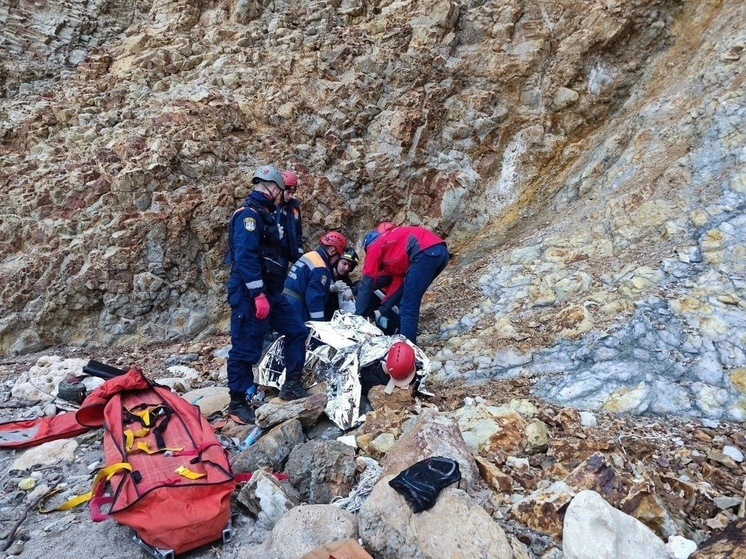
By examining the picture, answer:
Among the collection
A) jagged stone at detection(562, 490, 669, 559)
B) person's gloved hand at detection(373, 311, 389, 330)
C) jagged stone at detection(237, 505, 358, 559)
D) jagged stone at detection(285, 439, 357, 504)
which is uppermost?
jagged stone at detection(562, 490, 669, 559)

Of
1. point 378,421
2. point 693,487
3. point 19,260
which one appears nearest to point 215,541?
point 378,421

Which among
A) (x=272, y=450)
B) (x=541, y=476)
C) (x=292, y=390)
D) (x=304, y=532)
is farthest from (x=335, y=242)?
(x=304, y=532)

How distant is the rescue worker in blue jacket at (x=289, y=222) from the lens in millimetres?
5428

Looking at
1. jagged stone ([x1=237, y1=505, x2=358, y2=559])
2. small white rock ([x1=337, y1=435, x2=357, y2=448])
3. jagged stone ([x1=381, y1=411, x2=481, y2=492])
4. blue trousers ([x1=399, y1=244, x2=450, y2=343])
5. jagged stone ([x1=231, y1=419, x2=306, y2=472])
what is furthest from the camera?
blue trousers ([x1=399, y1=244, x2=450, y2=343])

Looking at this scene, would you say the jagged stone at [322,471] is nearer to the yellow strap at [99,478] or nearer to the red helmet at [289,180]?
the yellow strap at [99,478]

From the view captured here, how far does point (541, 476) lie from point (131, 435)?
101 inches

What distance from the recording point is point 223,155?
743 cm

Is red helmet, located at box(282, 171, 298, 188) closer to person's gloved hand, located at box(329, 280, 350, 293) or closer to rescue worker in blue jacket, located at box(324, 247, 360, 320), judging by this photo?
rescue worker in blue jacket, located at box(324, 247, 360, 320)

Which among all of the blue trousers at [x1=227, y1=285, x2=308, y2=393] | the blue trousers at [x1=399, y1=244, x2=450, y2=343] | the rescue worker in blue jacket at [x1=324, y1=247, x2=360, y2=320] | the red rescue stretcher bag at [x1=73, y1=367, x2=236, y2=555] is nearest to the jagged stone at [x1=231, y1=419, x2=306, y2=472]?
the red rescue stretcher bag at [x1=73, y1=367, x2=236, y2=555]

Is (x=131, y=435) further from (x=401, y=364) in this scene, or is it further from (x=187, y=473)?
(x=401, y=364)

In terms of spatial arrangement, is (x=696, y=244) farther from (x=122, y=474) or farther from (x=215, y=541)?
(x=122, y=474)

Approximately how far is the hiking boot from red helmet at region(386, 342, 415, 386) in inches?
37.8

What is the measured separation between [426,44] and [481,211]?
3.03 m

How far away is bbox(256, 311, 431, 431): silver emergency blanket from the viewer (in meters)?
4.14
